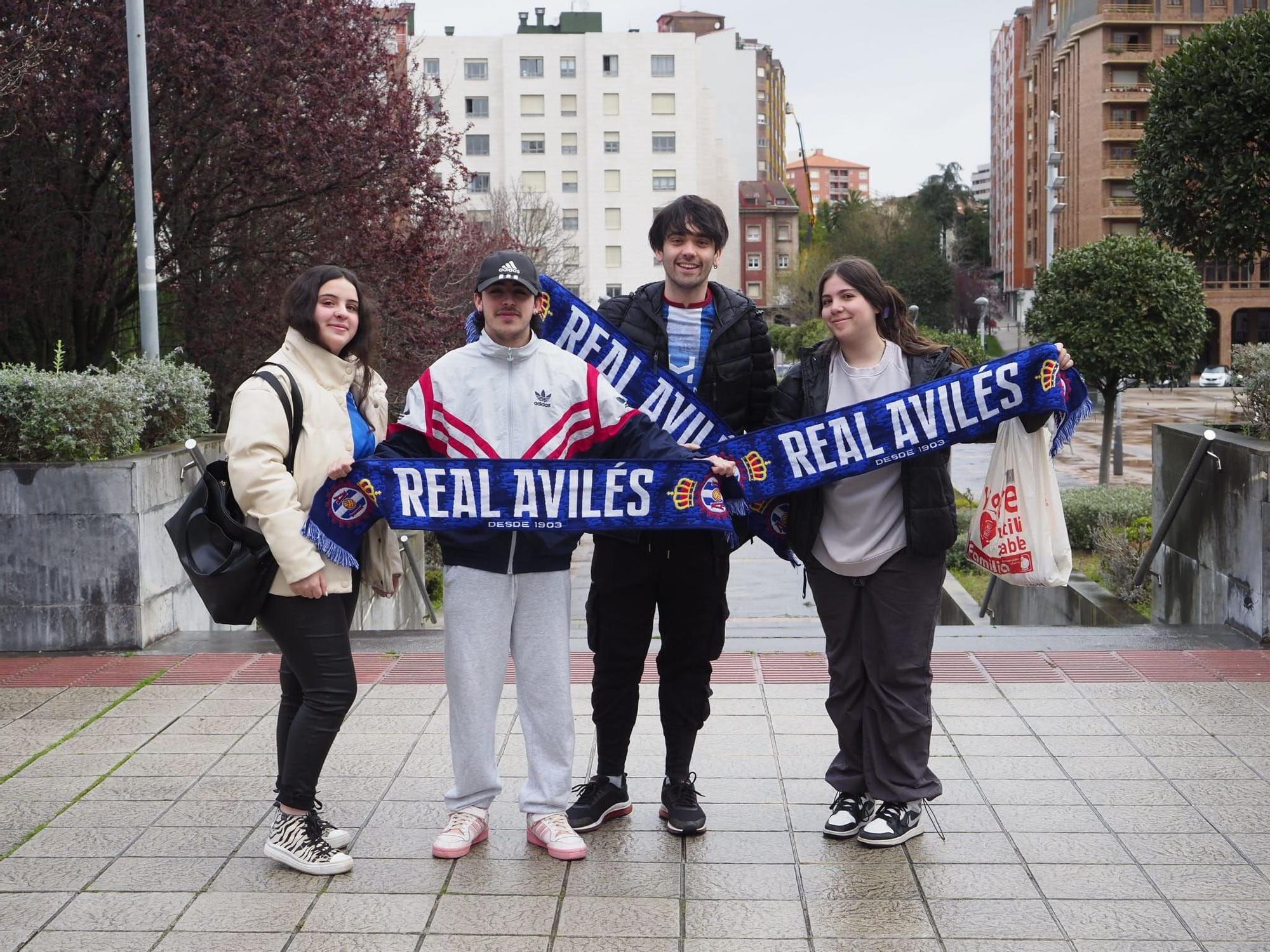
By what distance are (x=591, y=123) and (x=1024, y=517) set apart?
8548 cm

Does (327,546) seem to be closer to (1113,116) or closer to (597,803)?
(597,803)

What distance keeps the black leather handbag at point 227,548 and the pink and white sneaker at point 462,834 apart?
954 mm

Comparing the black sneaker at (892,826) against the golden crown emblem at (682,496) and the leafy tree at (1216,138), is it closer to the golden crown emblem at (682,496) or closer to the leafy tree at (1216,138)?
the golden crown emblem at (682,496)

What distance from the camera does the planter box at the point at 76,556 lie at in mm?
7781

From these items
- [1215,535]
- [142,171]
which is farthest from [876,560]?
[142,171]

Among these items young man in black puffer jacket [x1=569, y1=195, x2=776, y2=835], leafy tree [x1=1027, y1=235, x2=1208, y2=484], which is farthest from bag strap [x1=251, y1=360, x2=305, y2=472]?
leafy tree [x1=1027, y1=235, x2=1208, y2=484]

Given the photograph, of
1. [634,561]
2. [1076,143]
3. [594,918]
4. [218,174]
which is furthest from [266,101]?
[1076,143]

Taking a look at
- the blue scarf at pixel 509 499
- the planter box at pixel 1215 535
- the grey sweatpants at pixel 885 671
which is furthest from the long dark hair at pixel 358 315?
the planter box at pixel 1215 535

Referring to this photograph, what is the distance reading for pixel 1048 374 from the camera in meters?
4.96

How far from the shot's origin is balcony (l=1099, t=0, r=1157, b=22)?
7531 centimetres

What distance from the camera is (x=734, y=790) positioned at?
17.6ft

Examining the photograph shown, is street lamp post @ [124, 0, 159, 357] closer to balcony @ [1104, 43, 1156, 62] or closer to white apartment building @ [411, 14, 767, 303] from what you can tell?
balcony @ [1104, 43, 1156, 62]

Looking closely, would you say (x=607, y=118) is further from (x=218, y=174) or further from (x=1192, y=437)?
(x=1192, y=437)

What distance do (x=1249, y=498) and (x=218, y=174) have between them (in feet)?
36.6
